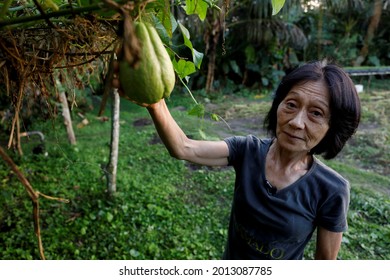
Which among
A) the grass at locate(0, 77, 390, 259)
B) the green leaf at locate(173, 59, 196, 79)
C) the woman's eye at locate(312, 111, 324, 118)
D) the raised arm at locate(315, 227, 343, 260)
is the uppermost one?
the green leaf at locate(173, 59, 196, 79)

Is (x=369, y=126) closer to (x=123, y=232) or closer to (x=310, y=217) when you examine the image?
(x=123, y=232)

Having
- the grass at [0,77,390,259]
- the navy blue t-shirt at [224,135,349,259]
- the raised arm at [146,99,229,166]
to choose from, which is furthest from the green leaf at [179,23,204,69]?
the grass at [0,77,390,259]

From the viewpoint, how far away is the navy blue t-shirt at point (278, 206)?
102 centimetres

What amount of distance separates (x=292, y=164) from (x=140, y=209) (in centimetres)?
186

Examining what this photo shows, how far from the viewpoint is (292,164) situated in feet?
3.52

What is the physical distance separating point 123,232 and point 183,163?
1305 mm

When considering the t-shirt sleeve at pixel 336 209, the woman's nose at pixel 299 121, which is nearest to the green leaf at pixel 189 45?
the woman's nose at pixel 299 121

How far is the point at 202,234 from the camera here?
2.54 meters

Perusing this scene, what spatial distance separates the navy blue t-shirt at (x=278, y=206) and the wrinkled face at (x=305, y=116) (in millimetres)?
133

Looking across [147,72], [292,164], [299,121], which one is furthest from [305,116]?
[147,72]

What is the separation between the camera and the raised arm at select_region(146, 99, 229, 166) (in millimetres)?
868

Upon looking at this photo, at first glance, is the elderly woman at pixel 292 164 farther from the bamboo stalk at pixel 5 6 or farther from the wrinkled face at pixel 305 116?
the bamboo stalk at pixel 5 6

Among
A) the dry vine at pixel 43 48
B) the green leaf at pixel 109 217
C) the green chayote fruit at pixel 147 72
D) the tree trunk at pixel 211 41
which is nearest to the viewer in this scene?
the green chayote fruit at pixel 147 72

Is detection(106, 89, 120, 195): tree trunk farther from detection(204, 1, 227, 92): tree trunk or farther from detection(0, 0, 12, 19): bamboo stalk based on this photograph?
detection(204, 1, 227, 92): tree trunk
